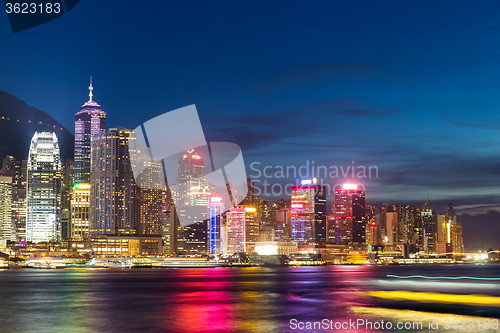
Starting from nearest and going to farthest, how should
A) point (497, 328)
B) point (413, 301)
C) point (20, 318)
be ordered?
1. point (497, 328)
2. point (20, 318)
3. point (413, 301)

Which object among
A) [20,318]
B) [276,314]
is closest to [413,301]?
[276,314]

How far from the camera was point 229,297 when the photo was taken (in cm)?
6147

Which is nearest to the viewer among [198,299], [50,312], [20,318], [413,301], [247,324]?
[247,324]

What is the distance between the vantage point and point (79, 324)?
127 feet

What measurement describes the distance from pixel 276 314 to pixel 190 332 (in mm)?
10787

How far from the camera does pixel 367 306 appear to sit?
48.2 m

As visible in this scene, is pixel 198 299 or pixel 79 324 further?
pixel 198 299

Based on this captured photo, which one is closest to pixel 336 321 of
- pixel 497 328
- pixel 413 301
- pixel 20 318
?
pixel 497 328

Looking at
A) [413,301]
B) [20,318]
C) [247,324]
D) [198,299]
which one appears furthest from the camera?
[198,299]

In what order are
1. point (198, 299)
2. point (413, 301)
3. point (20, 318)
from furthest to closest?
point (198, 299), point (413, 301), point (20, 318)

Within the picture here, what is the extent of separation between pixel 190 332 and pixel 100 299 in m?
28.3

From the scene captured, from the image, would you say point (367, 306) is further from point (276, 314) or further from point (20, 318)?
point (20, 318)

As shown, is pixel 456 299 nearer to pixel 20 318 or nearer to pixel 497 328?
pixel 497 328

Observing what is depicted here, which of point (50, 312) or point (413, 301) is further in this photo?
point (413, 301)
